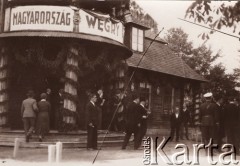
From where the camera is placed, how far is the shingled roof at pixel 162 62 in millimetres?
18628

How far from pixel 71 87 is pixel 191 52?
1476 cm

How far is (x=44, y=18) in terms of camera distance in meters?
12.4

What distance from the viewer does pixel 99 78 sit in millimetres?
14672

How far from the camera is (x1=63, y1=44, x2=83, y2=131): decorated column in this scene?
40.7 ft

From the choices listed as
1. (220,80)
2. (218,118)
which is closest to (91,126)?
(218,118)

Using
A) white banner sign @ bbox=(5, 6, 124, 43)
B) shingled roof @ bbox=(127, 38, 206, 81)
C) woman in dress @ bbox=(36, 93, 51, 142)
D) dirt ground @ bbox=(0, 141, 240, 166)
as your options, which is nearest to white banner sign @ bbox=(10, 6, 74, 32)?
white banner sign @ bbox=(5, 6, 124, 43)

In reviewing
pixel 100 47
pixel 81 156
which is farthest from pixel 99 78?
pixel 81 156

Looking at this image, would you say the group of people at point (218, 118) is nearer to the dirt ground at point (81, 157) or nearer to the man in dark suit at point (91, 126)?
the dirt ground at point (81, 157)

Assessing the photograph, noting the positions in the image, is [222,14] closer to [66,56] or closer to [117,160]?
[117,160]

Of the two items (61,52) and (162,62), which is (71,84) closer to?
(61,52)

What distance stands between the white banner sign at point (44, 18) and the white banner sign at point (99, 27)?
371 millimetres

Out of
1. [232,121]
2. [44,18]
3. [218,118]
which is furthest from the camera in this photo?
[44,18]

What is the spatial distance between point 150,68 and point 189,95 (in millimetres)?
4847

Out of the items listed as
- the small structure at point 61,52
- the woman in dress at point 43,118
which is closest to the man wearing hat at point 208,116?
the small structure at point 61,52
